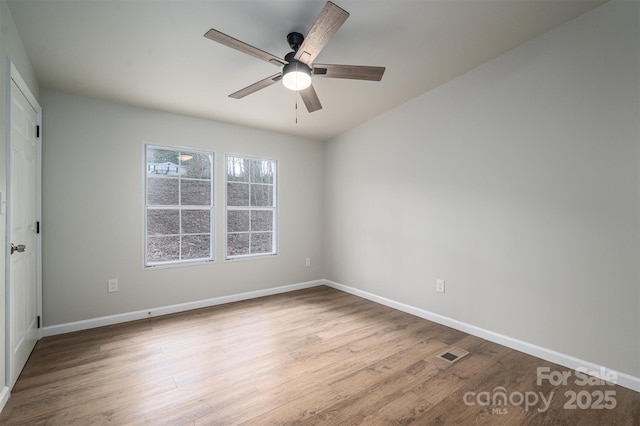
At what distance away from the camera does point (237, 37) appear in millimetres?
2369

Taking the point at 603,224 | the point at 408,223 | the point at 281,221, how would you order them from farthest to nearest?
1. the point at 281,221
2. the point at 408,223
3. the point at 603,224

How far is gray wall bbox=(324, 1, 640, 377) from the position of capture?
7.23 ft

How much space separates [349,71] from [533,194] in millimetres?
1942

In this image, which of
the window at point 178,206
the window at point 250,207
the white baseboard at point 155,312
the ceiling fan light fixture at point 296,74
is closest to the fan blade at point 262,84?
the ceiling fan light fixture at point 296,74

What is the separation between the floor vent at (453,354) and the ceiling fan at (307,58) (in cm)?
240

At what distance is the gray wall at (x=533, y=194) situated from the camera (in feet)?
7.23

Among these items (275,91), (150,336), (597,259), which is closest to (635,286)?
(597,259)

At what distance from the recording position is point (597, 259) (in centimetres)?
231

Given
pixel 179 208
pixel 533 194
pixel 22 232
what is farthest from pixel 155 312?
pixel 533 194

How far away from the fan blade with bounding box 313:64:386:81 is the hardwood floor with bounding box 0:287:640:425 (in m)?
2.30

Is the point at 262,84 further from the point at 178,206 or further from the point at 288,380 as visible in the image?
the point at 288,380

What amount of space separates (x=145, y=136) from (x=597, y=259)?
4.51 meters

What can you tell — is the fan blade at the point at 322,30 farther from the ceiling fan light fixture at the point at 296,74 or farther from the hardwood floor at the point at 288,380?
the hardwood floor at the point at 288,380

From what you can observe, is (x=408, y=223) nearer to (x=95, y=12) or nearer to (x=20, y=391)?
(x=95, y=12)
